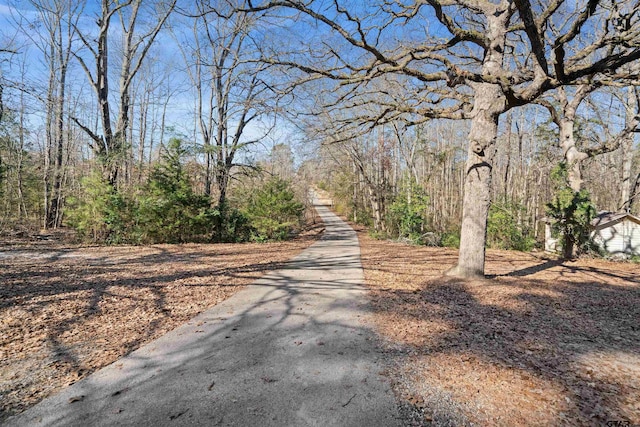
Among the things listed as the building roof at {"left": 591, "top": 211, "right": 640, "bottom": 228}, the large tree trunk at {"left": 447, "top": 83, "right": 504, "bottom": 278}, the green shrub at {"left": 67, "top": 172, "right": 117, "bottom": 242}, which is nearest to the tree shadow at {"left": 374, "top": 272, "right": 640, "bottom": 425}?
the large tree trunk at {"left": 447, "top": 83, "right": 504, "bottom": 278}

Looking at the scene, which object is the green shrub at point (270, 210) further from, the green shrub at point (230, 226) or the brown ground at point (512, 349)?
the brown ground at point (512, 349)

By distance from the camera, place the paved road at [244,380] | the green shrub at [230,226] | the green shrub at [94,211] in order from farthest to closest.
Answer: the green shrub at [230,226] < the green shrub at [94,211] < the paved road at [244,380]

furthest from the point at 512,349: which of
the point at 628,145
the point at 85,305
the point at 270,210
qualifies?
the point at 628,145

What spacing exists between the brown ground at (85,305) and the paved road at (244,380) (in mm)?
353

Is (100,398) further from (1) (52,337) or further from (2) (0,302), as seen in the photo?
(2) (0,302)

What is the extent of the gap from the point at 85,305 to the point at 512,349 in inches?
227

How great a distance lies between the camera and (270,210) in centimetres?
1523

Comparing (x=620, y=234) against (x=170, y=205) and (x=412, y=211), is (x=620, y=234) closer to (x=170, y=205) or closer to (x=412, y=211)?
(x=412, y=211)

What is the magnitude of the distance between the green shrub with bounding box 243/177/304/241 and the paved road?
34.7 feet

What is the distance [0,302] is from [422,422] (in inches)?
236

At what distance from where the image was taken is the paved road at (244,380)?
2.34 metres

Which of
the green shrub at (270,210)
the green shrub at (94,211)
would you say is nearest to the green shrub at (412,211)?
the green shrub at (270,210)

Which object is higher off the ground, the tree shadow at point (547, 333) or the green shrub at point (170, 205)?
the green shrub at point (170, 205)

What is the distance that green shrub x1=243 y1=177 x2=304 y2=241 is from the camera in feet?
49.9
